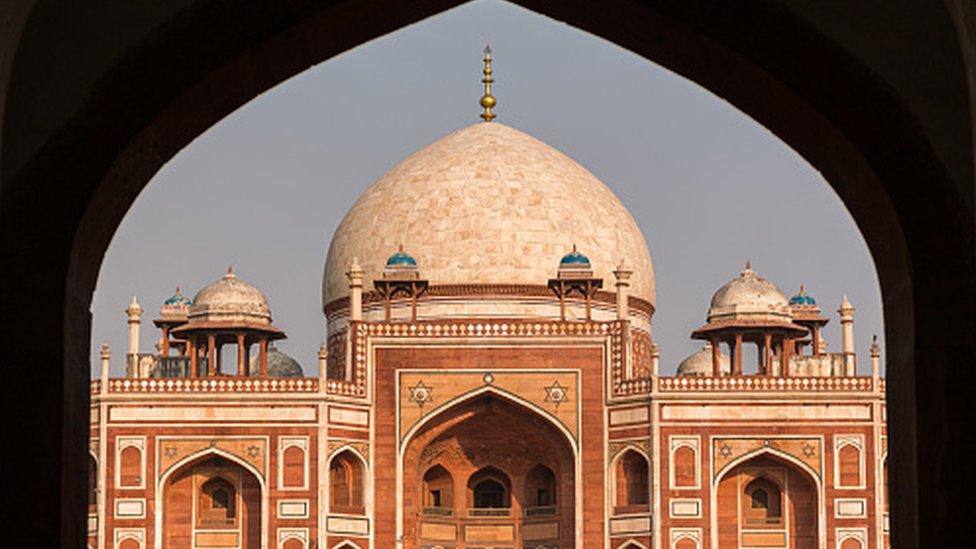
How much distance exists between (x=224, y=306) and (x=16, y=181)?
27397mm

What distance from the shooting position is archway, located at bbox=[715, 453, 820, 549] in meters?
32.0

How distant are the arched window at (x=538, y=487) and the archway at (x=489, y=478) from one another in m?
0.02

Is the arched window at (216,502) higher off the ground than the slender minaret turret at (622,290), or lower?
lower

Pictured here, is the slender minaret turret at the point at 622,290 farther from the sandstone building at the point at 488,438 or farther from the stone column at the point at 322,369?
the stone column at the point at 322,369

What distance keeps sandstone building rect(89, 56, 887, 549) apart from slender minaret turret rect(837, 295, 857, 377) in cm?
4

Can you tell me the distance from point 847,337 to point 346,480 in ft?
28.1

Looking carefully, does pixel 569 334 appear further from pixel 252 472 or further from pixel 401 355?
pixel 252 472

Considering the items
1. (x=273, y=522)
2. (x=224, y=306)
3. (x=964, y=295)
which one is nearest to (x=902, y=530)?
(x=964, y=295)

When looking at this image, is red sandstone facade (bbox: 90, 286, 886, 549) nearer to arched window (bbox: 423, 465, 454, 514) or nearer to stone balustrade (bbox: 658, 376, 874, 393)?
stone balustrade (bbox: 658, 376, 874, 393)

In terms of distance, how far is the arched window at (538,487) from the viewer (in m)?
34.0

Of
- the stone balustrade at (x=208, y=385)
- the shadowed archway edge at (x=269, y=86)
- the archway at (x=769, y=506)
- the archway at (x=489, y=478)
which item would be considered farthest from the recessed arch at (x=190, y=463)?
the shadowed archway edge at (x=269, y=86)

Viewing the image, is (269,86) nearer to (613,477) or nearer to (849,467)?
(613,477)

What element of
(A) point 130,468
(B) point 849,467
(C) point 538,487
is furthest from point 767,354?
(A) point 130,468

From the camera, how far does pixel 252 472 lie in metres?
31.5
